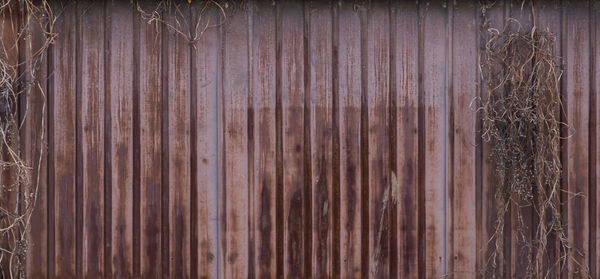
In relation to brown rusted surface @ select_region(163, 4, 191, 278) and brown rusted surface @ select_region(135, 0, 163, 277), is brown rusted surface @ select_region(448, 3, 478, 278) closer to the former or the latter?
brown rusted surface @ select_region(163, 4, 191, 278)

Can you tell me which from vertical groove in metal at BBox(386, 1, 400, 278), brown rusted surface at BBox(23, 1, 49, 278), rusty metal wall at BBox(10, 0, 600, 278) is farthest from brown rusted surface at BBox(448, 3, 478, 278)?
brown rusted surface at BBox(23, 1, 49, 278)

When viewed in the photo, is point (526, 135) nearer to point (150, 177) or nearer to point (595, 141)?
point (595, 141)

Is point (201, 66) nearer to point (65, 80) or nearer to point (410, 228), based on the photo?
point (65, 80)

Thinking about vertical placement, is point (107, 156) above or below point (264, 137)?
below

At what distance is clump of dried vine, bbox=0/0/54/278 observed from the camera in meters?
2.97

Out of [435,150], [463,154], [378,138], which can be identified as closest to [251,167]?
[378,138]

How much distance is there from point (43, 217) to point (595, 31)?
134 inches

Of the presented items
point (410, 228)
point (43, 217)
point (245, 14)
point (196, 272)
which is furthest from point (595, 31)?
point (43, 217)

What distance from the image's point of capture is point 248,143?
9.86 feet

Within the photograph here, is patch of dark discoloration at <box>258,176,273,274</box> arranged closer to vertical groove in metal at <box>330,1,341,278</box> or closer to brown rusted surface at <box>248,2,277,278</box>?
brown rusted surface at <box>248,2,277,278</box>

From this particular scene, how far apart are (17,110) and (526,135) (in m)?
2.96

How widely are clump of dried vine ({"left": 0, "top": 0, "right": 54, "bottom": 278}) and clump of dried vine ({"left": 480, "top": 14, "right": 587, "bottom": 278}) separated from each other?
262 cm

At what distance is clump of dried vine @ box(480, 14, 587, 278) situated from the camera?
2910mm

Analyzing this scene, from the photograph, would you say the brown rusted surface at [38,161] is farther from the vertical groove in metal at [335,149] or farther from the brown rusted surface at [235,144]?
the vertical groove in metal at [335,149]
